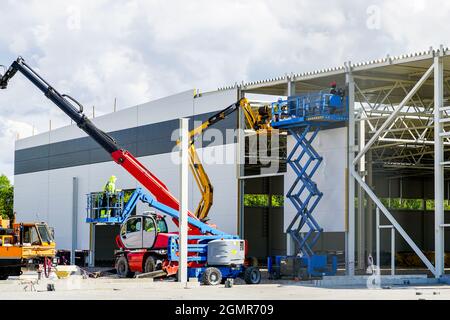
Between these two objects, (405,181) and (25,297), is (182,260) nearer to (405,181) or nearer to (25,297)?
(25,297)

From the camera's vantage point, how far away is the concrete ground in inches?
1012

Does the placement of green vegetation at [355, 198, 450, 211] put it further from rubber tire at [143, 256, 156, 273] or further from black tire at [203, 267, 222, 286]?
black tire at [203, 267, 222, 286]

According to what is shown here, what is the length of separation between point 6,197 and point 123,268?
76.7m

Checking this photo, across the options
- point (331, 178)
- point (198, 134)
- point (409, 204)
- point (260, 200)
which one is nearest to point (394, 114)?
point (331, 178)

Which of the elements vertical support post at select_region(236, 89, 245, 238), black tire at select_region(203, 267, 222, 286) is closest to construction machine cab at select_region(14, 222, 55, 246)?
black tire at select_region(203, 267, 222, 286)

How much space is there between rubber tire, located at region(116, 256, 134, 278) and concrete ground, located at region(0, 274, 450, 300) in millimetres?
4147

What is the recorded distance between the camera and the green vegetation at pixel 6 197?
102 metres

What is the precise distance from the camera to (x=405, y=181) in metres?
65.2

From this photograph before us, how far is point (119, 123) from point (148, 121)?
3781 mm

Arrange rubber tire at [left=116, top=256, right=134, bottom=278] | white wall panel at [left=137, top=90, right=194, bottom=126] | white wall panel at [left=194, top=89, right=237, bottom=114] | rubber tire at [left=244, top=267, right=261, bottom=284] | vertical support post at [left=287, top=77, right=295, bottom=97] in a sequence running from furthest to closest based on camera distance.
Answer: white wall panel at [left=137, top=90, right=194, bottom=126], white wall panel at [left=194, top=89, right=237, bottom=114], vertical support post at [left=287, top=77, right=295, bottom=97], rubber tire at [left=116, top=256, right=134, bottom=278], rubber tire at [left=244, top=267, right=261, bottom=284]

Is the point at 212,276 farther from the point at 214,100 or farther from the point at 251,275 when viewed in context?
the point at 214,100

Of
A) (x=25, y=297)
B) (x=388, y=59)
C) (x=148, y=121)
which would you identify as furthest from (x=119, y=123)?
(x=25, y=297)

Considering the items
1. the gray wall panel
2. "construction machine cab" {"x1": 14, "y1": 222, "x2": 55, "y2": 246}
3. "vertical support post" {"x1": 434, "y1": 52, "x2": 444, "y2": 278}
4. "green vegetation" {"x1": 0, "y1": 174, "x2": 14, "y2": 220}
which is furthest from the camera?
"green vegetation" {"x1": 0, "y1": 174, "x2": 14, "y2": 220}

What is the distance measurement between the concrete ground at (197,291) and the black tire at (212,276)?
60 centimetres
